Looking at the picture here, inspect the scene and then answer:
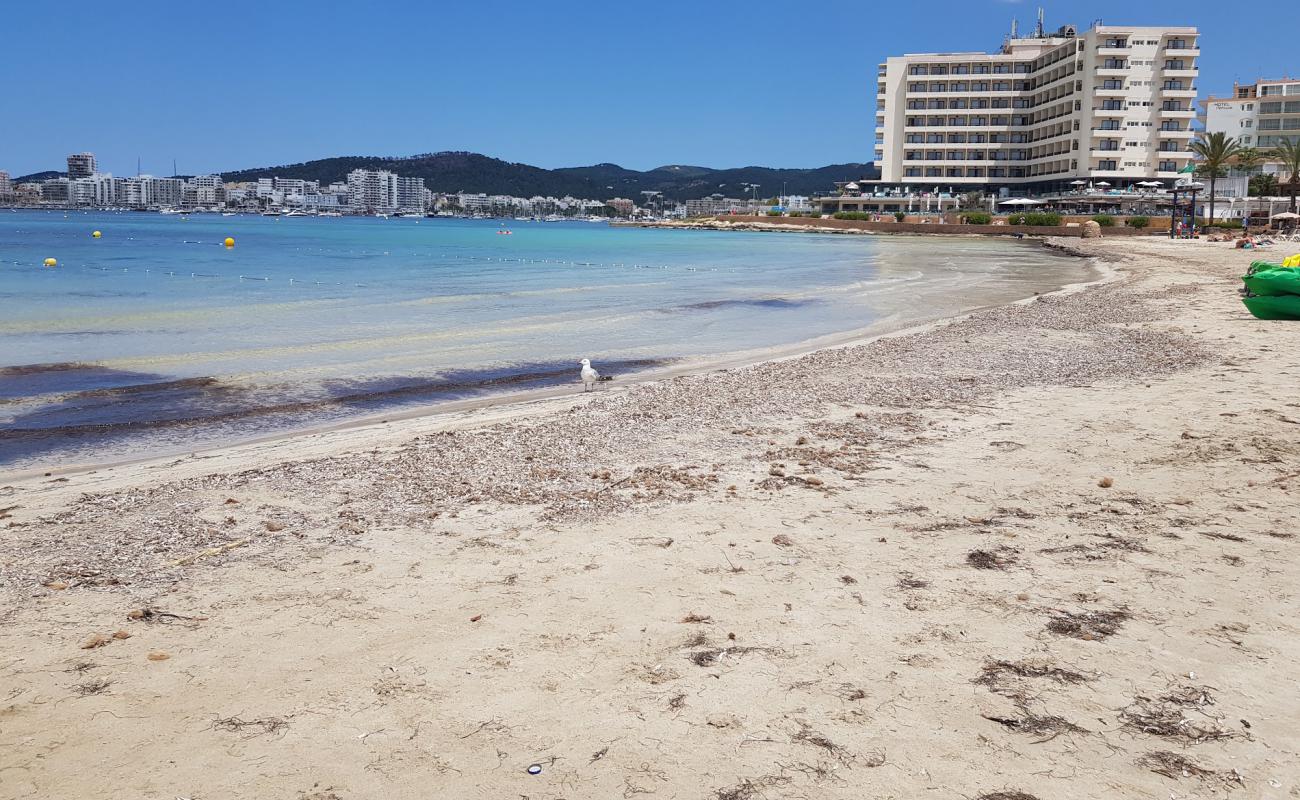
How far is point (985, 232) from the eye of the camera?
99375 millimetres

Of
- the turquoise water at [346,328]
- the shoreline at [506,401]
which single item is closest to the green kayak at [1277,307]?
the shoreline at [506,401]

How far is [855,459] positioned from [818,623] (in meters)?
3.96

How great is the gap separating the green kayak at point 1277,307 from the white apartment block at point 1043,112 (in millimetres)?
99287

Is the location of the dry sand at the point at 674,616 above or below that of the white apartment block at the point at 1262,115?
below

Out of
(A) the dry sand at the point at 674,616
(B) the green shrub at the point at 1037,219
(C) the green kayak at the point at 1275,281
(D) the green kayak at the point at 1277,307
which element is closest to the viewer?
(A) the dry sand at the point at 674,616

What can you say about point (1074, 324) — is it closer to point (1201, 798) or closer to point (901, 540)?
point (901, 540)

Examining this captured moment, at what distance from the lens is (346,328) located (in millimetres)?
24062

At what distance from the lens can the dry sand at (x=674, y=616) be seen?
4.05m

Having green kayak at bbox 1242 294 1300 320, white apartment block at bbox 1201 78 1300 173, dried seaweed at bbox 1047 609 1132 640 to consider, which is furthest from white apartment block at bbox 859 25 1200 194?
dried seaweed at bbox 1047 609 1132 640

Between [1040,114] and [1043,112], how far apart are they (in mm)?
938

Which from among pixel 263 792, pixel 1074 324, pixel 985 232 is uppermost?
pixel 985 232

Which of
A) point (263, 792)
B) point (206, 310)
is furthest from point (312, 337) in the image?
point (263, 792)

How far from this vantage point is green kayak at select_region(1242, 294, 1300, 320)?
62.7 feet

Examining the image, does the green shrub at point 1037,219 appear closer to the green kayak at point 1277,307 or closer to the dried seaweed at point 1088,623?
the green kayak at point 1277,307
